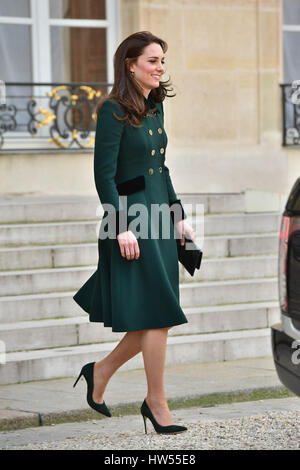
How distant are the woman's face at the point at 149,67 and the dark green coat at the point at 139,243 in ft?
0.58

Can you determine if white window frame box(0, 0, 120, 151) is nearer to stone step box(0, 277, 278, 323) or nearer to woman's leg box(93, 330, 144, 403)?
stone step box(0, 277, 278, 323)

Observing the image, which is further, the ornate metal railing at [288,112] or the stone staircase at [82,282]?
the ornate metal railing at [288,112]

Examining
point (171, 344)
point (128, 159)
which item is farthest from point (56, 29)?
point (128, 159)

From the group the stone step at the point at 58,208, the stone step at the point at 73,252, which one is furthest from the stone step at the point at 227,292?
the stone step at the point at 58,208

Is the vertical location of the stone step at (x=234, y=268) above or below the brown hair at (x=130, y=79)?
below

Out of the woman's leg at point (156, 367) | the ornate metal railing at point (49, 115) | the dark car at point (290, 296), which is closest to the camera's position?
the dark car at point (290, 296)

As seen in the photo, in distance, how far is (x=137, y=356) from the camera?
23.6ft

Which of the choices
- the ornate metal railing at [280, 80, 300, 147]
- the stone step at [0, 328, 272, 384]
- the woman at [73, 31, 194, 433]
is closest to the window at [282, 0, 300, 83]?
the ornate metal railing at [280, 80, 300, 147]

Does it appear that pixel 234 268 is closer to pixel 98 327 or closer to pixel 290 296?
pixel 98 327

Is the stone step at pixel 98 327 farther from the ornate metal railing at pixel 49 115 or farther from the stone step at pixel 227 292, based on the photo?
the ornate metal railing at pixel 49 115

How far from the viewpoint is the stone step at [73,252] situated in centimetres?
829

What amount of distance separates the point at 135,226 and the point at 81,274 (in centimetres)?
331

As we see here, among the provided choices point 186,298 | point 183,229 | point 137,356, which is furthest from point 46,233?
point 183,229

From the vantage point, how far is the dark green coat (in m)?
4.90
